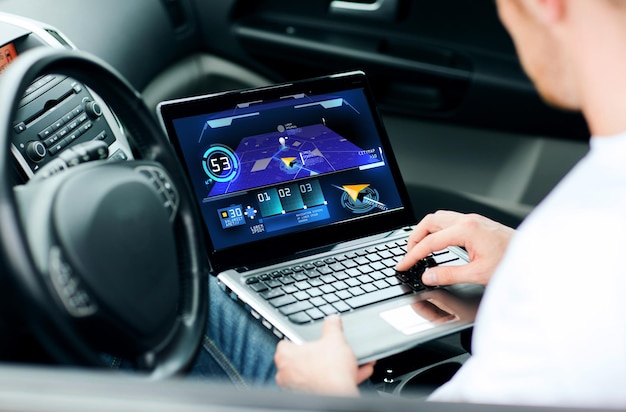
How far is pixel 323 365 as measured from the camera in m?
0.98

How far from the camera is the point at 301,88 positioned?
1367mm

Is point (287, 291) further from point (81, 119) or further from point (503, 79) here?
point (503, 79)

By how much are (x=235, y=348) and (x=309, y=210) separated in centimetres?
25

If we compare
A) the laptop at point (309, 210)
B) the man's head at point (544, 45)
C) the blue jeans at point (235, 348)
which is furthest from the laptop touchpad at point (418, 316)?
the man's head at point (544, 45)

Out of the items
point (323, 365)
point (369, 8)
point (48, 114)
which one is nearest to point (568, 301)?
point (323, 365)

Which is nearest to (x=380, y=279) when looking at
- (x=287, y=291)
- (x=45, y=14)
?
(x=287, y=291)

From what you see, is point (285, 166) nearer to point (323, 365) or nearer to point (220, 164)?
point (220, 164)

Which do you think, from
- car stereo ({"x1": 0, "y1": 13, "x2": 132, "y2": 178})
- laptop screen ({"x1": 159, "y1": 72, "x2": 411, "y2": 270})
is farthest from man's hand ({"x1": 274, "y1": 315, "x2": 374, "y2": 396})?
car stereo ({"x1": 0, "y1": 13, "x2": 132, "y2": 178})

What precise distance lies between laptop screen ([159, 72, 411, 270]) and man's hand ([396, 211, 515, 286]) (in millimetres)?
177

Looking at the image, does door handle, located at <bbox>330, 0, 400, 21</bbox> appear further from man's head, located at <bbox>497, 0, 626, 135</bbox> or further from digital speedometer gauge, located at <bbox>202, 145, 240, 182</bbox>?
man's head, located at <bbox>497, 0, 626, 135</bbox>

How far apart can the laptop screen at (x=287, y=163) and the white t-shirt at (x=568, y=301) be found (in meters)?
0.56

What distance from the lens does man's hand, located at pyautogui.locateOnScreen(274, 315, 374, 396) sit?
94 centimetres

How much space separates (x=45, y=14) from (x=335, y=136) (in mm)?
616

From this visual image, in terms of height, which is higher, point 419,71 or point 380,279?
point 419,71
